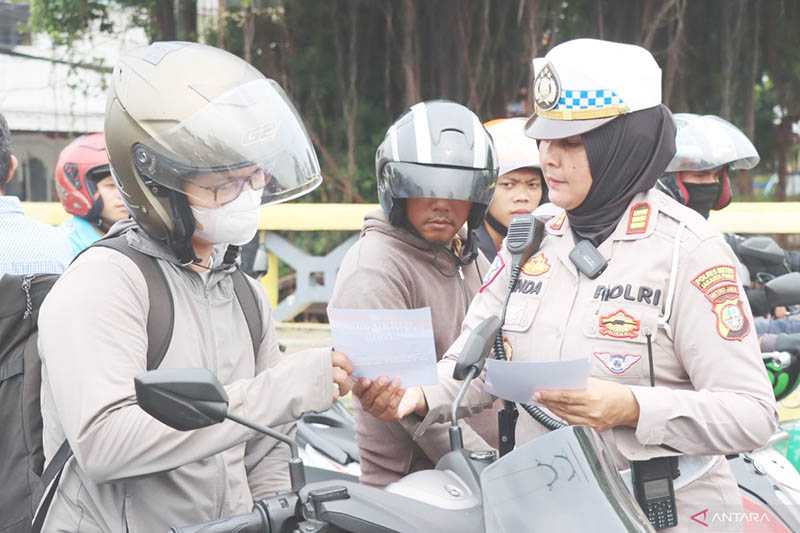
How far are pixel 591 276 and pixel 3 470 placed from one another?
1.40 meters

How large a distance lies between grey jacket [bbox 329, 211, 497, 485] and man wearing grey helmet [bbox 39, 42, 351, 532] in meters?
0.45

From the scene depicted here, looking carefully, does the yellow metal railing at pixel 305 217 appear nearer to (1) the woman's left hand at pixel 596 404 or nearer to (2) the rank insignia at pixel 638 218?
(2) the rank insignia at pixel 638 218

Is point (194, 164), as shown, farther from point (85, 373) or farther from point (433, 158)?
point (433, 158)

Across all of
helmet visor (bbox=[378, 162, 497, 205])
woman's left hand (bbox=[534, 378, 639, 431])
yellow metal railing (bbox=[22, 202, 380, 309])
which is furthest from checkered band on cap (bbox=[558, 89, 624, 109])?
yellow metal railing (bbox=[22, 202, 380, 309])

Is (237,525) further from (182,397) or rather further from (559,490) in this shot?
(559,490)

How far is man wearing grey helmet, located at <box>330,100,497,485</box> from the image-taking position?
298 cm

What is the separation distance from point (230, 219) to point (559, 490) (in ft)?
3.31

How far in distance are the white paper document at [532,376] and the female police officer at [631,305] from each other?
0.25ft

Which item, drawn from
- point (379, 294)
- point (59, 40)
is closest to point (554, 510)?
point (379, 294)

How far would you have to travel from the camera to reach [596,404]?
213 centimetres

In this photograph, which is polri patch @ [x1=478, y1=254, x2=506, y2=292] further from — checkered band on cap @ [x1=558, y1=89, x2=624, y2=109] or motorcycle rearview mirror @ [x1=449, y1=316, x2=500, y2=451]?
motorcycle rearview mirror @ [x1=449, y1=316, x2=500, y2=451]

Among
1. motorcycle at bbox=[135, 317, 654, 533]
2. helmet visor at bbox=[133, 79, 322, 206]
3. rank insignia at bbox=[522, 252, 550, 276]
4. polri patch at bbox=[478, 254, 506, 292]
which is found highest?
helmet visor at bbox=[133, 79, 322, 206]

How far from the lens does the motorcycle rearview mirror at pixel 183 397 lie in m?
1.79

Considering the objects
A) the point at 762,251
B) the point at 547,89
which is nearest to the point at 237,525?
the point at 547,89
